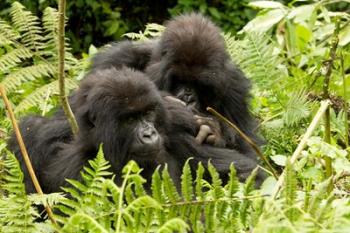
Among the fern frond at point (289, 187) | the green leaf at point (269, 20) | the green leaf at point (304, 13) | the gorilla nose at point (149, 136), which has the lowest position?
the gorilla nose at point (149, 136)

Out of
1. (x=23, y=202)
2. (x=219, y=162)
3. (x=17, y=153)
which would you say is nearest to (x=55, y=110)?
(x=17, y=153)

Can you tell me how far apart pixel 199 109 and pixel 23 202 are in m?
2.35

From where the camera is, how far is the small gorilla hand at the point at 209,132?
422 cm

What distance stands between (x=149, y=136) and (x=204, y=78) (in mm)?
918

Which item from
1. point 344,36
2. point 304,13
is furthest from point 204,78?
point 304,13

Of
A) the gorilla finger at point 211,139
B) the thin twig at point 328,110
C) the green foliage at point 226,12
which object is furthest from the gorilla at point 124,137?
the green foliage at point 226,12

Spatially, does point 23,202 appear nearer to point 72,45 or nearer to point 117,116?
point 117,116

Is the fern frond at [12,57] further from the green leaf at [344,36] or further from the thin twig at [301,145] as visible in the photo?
the thin twig at [301,145]

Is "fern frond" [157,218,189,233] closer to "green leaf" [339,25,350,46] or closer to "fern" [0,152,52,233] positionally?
"fern" [0,152,52,233]

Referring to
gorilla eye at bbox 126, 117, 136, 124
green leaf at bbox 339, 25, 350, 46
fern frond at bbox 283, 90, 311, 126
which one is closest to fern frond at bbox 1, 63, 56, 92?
gorilla eye at bbox 126, 117, 136, 124

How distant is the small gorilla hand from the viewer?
166 inches

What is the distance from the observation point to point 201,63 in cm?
446

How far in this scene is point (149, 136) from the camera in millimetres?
3619

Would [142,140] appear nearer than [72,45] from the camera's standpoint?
Yes
